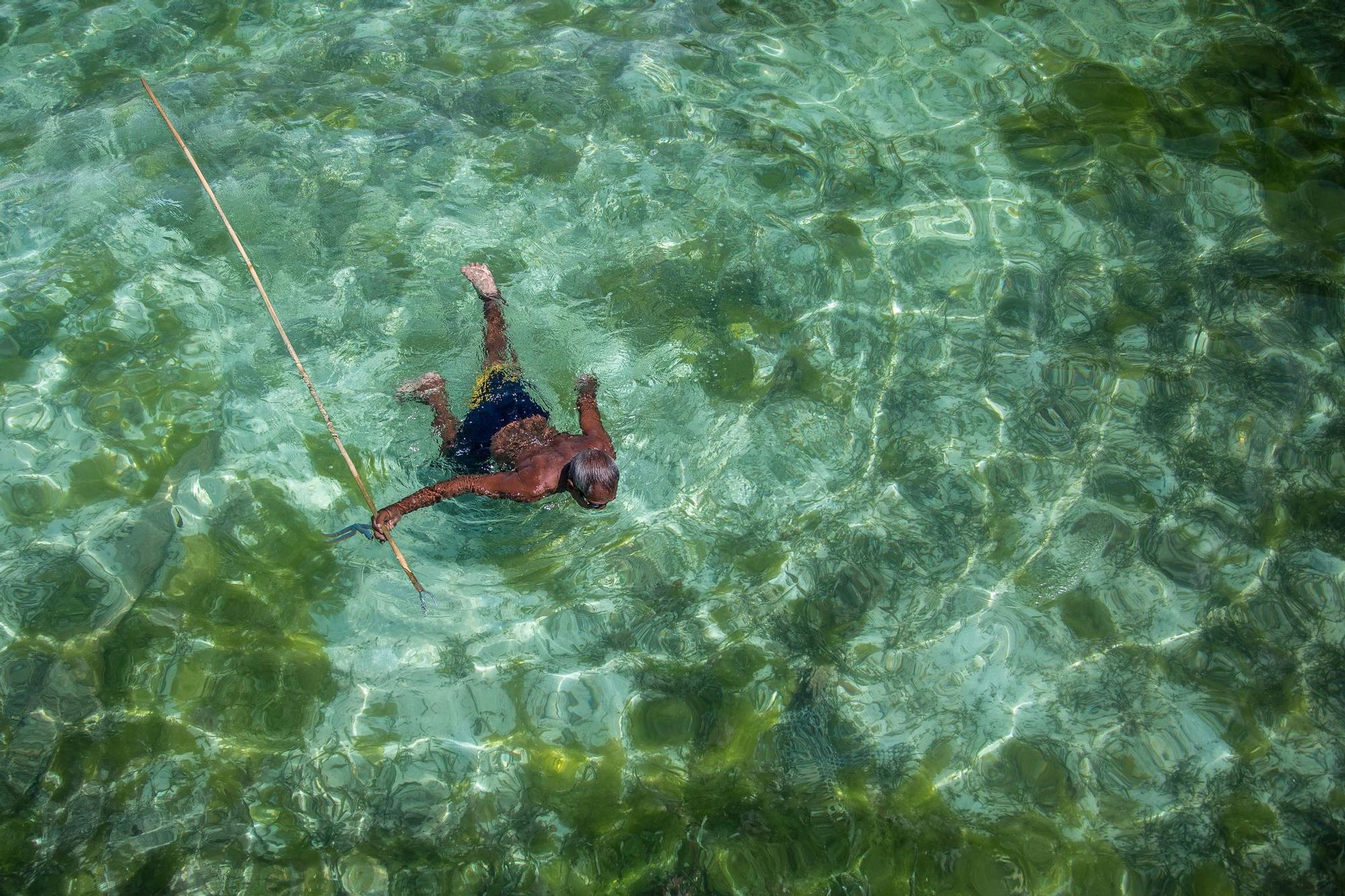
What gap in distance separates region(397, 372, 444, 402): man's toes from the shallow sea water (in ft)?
0.54

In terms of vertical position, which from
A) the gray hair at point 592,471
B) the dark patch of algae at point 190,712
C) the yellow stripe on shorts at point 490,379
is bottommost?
the dark patch of algae at point 190,712

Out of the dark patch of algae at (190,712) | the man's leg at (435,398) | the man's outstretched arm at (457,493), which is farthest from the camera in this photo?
the man's leg at (435,398)

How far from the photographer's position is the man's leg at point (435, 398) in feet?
18.0

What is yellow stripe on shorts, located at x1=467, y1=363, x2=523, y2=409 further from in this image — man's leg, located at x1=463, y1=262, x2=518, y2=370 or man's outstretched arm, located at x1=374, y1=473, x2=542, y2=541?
man's outstretched arm, located at x1=374, y1=473, x2=542, y2=541

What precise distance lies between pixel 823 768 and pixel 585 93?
226 inches

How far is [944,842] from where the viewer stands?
4418mm

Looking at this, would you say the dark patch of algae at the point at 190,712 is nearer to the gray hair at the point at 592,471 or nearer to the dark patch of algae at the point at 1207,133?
the gray hair at the point at 592,471

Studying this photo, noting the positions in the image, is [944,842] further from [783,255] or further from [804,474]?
[783,255]

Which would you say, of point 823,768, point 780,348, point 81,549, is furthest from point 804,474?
point 81,549

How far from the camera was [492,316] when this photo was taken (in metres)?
5.91

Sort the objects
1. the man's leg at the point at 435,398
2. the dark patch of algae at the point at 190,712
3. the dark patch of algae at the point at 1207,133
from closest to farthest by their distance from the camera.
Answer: the dark patch of algae at the point at 190,712 → the man's leg at the point at 435,398 → the dark patch of algae at the point at 1207,133

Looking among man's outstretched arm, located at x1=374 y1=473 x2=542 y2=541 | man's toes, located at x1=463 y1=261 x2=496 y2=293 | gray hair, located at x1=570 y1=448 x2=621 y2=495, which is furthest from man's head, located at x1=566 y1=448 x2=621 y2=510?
man's toes, located at x1=463 y1=261 x2=496 y2=293

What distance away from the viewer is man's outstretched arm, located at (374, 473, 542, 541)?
15.2ft

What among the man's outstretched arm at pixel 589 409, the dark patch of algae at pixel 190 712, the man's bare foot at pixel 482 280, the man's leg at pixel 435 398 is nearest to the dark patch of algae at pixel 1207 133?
the man's outstretched arm at pixel 589 409
